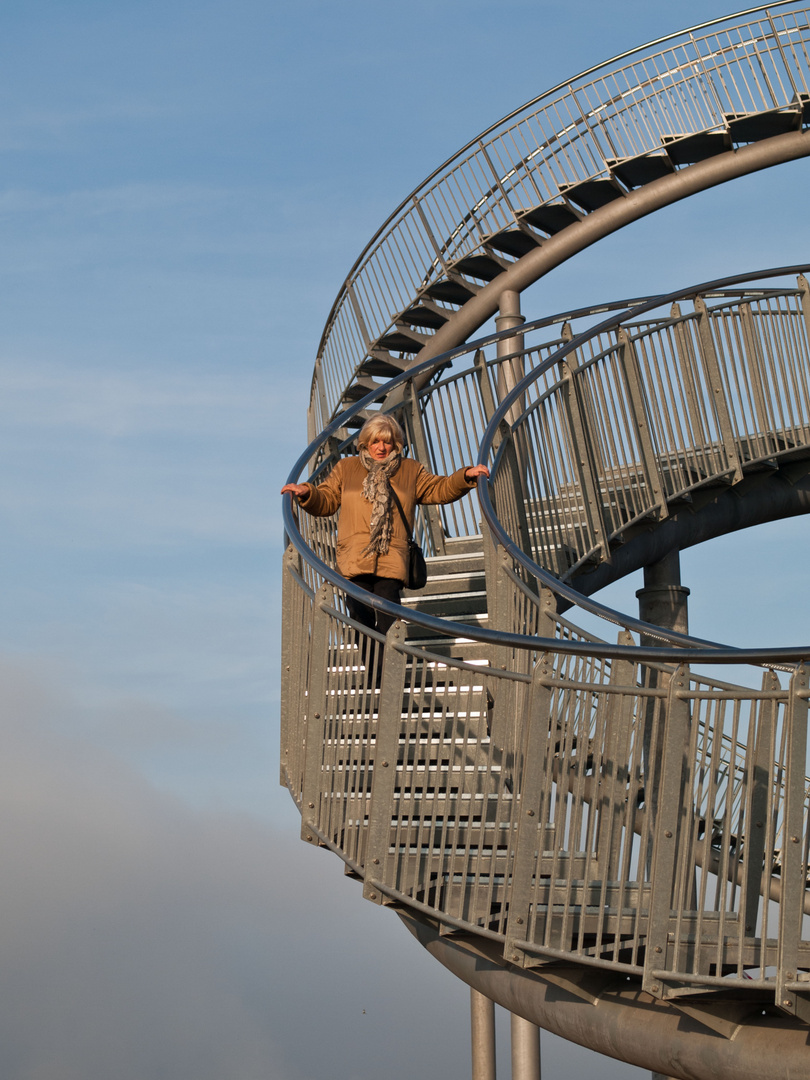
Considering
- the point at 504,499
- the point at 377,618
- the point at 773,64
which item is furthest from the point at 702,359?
the point at 377,618

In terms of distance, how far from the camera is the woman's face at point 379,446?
25.7 ft

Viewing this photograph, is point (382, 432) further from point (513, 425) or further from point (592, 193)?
point (592, 193)

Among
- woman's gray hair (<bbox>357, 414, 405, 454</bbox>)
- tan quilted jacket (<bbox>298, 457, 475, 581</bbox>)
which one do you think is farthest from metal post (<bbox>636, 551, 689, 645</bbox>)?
→ woman's gray hair (<bbox>357, 414, 405, 454</bbox>)

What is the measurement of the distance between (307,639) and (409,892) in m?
1.63

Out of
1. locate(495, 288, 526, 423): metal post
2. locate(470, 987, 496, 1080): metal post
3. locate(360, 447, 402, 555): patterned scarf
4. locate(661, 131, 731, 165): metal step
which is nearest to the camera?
locate(360, 447, 402, 555): patterned scarf

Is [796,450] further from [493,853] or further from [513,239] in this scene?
[493,853]

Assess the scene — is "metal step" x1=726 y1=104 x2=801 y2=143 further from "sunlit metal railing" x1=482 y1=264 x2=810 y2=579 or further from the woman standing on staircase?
the woman standing on staircase

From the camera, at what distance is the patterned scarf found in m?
7.65

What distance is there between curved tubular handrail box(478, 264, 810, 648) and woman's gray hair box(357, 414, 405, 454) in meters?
0.58

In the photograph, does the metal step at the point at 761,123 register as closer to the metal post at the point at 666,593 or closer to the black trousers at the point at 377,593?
the metal post at the point at 666,593

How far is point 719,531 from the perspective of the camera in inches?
541

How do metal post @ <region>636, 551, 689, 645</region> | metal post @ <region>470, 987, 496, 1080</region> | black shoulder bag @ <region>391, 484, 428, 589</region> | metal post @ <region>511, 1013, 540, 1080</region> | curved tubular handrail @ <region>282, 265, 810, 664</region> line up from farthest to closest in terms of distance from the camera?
metal post @ <region>636, 551, 689, 645</region> → metal post @ <region>470, 987, 496, 1080</region> → metal post @ <region>511, 1013, 540, 1080</region> → black shoulder bag @ <region>391, 484, 428, 589</region> → curved tubular handrail @ <region>282, 265, 810, 664</region>

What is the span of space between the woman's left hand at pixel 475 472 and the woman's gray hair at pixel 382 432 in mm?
449

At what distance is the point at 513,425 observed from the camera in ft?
34.2
